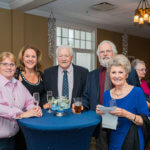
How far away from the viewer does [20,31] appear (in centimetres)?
571

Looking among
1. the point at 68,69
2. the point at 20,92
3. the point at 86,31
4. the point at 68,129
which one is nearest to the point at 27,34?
the point at 86,31

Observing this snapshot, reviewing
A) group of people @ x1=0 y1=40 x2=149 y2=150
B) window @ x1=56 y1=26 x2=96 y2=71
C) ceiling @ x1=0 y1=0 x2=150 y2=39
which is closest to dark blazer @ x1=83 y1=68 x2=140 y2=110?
group of people @ x1=0 y1=40 x2=149 y2=150

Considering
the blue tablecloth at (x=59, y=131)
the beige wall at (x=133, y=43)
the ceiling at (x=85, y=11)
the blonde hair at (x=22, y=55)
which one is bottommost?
the blue tablecloth at (x=59, y=131)

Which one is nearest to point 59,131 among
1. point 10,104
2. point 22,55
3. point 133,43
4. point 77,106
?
point 77,106

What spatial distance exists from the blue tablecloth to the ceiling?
3494mm

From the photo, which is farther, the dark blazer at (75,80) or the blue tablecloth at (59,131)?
the dark blazer at (75,80)

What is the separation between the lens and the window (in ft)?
23.2

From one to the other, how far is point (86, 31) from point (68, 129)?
6573 millimetres

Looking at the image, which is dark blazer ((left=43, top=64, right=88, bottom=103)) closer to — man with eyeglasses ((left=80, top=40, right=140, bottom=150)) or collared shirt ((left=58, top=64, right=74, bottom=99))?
collared shirt ((left=58, top=64, right=74, bottom=99))

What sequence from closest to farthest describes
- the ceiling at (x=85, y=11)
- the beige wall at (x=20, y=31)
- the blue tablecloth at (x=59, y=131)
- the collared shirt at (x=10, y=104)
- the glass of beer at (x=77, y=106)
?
the blue tablecloth at (x=59, y=131)
the collared shirt at (x=10, y=104)
the glass of beer at (x=77, y=106)
the ceiling at (x=85, y=11)
the beige wall at (x=20, y=31)

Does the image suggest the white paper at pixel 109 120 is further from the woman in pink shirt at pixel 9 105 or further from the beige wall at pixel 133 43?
the beige wall at pixel 133 43

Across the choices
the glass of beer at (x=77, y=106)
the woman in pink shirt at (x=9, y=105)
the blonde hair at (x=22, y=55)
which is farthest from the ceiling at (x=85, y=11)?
the glass of beer at (x=77, y=106)

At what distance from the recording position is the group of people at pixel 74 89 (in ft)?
5.78

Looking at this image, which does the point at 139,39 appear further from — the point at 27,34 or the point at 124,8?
the point at 27,34
